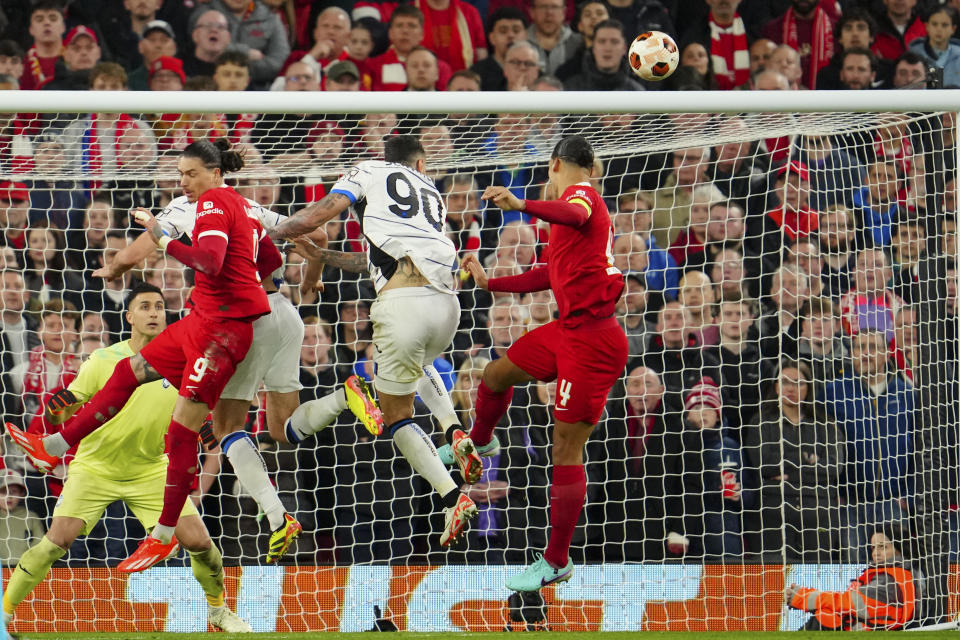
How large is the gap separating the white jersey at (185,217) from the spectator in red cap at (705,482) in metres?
2.88

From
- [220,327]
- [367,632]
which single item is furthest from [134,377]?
[367,632]

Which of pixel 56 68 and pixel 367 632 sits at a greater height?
pixel 56 68

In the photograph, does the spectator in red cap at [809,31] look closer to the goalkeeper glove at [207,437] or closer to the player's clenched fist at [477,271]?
the player's clenched fist at [477,271]

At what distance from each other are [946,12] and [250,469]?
7023 mm

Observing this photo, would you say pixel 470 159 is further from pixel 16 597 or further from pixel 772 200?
pixel 16 597

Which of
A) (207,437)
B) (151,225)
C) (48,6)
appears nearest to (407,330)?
(151,225)

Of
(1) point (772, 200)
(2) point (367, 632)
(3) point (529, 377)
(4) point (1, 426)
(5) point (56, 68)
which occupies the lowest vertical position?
(2) point (367, 632)

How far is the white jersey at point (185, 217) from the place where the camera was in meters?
6.33

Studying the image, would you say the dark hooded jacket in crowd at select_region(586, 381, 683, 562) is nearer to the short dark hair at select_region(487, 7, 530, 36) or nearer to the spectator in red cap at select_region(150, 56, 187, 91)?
the short dark hair at select_region(487, 7, 530, 36)

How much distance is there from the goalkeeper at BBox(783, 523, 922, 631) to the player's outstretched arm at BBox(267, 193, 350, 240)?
354 cm

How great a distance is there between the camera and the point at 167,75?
358 inches

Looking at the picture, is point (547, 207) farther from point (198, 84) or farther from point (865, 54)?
point (865, 54)

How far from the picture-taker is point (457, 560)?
801 centimetres

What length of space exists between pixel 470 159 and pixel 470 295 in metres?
1.17
